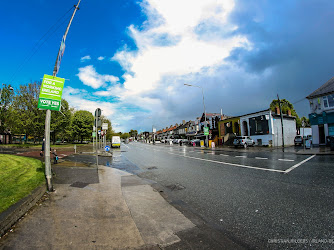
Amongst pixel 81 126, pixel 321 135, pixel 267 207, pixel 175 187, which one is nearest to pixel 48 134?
pixel 175 187

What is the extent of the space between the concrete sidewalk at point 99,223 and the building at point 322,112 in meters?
28.2

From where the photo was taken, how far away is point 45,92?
19.0 feet

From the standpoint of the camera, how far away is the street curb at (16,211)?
317 cm

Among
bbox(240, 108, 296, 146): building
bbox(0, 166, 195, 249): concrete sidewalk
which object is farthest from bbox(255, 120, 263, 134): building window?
bbox(0, 166, 195, 249): concrete sidewalk

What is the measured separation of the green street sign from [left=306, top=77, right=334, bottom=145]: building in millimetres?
30088

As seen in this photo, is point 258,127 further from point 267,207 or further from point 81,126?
point 81,126

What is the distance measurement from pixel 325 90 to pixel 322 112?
10.7ft

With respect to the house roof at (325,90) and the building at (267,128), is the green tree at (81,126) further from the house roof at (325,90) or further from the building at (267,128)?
the house roof at (325,90)

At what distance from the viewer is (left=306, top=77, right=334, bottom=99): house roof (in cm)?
2366

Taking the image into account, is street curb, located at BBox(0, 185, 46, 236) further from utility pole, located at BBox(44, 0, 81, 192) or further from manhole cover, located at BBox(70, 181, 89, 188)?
manhole cover, located at BBox(70, 181, 89, 188)

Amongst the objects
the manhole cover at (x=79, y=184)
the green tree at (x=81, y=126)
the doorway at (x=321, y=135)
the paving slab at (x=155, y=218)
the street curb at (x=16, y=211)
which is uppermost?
the green tree at (x=81, y=126)

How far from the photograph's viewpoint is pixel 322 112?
24.0m

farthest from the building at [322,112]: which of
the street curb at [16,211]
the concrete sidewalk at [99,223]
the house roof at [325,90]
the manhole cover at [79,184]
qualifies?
the street curb at [16,211]

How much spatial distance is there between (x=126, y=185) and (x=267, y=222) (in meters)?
4.89
